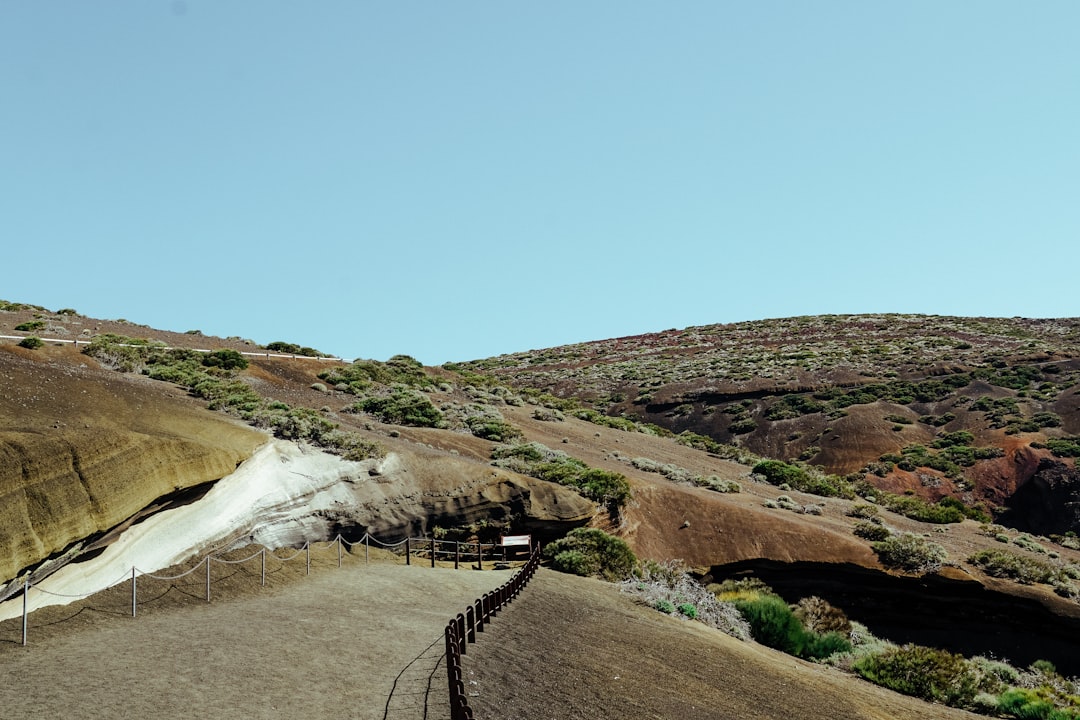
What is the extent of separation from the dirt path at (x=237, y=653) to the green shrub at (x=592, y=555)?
253 inches

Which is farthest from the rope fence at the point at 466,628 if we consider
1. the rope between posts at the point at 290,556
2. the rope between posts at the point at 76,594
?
the rope between posts at the point at 76,594

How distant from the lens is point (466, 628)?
53.3 feet

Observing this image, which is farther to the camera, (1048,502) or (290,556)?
(1048,502)

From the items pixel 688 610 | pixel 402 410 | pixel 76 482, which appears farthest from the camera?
pixel 402 410

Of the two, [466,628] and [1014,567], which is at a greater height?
[466,628]

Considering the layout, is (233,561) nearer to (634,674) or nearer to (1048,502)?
Answer: (634,674)

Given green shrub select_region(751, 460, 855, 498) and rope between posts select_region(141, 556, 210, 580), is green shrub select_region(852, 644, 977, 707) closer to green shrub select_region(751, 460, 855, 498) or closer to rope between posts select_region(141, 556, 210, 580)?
rope between posts select_region(141, 556, 210, 580)

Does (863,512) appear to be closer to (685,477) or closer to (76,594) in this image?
(685,477)

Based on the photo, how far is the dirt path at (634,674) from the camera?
13641mm

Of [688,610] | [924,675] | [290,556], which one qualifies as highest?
[290,556]

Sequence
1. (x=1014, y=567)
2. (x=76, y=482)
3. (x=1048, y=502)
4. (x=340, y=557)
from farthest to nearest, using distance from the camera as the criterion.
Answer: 1. (x=1048, y=502)
2. (x=1014, y=567)
3. (x=340, y=557)
4. (x=76, y=482)

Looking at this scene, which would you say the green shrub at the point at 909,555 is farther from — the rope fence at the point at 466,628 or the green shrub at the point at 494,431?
the green shrub at the point at 494,431

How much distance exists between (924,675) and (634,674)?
9.19 metres

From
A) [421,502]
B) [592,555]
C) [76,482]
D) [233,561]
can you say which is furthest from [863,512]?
[76,482]
